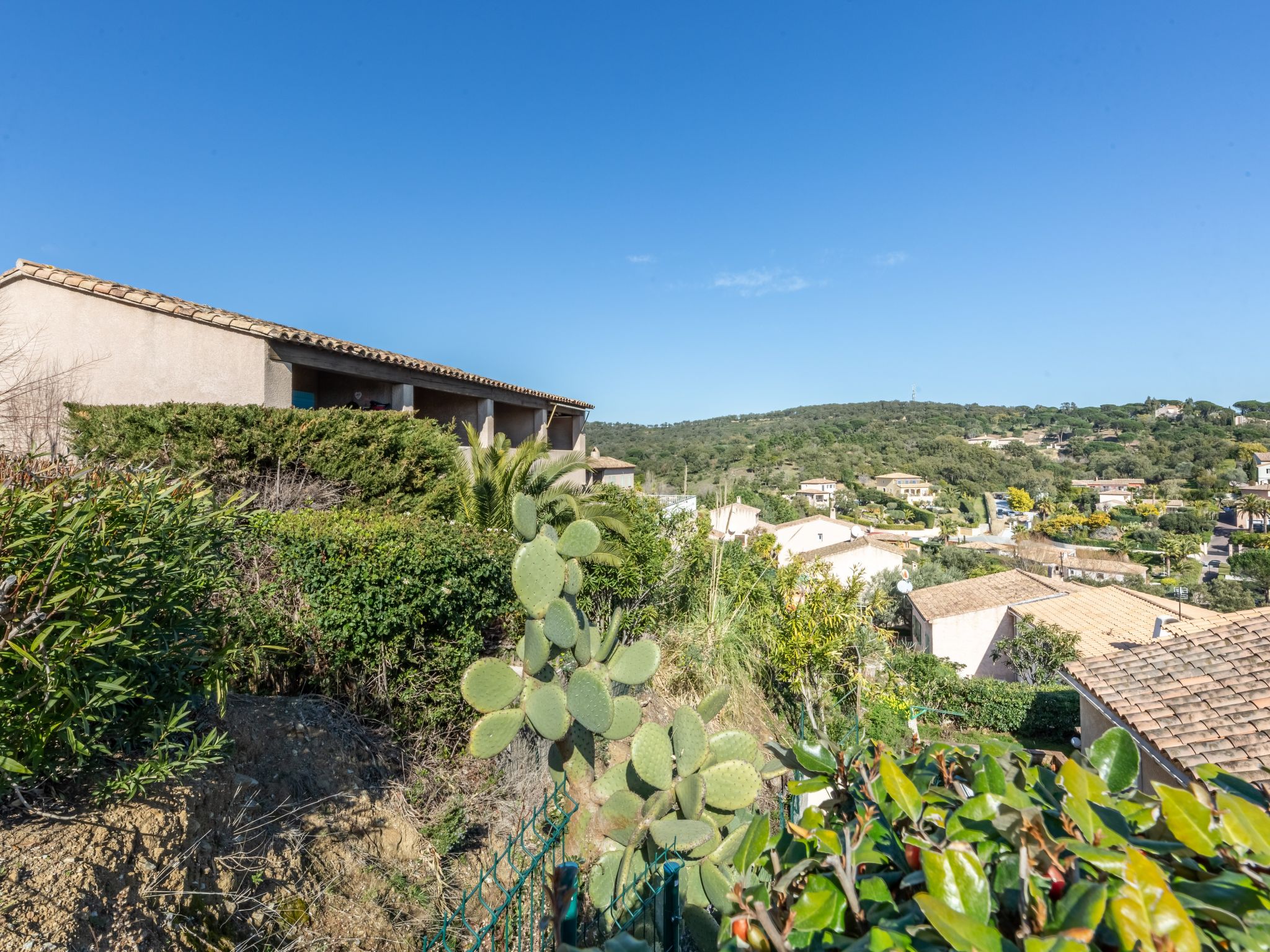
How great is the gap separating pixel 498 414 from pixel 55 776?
689 inches

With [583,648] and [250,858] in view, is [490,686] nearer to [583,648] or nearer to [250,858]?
[583,648]

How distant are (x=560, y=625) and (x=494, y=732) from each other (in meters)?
0.58

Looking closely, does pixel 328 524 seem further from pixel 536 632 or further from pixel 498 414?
pixel 498 414

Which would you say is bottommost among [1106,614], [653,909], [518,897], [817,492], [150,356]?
[1106,614]

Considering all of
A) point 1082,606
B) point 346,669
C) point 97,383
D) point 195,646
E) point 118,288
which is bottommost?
point 1082,606

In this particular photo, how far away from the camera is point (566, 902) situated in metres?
1.44

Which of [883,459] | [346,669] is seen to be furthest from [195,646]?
[883,459]

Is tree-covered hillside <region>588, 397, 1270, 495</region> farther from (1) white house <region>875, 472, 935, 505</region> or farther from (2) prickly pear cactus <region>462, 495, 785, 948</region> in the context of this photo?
(2) prickly pear cactus <region>462, 495, 785, 948</region>

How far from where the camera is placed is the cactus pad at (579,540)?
10.2ft

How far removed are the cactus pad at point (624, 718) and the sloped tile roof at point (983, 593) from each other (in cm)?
2049

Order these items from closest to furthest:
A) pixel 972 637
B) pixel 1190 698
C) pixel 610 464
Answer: pixel 1190 698, pixel 972 637, pixel 610 464

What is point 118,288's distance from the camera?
9.30 m

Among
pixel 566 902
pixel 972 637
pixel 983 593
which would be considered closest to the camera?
pixel 566 902

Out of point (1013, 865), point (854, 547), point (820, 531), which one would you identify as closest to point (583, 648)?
point (1013, 865)
